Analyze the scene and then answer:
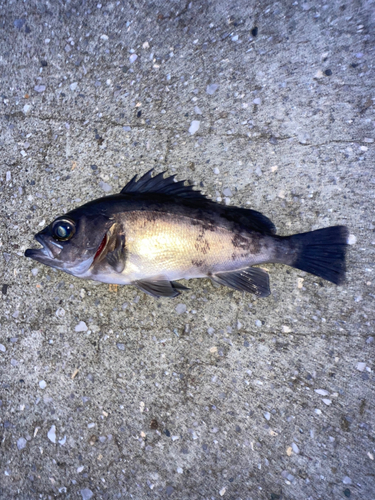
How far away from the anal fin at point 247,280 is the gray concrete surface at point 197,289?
0.28 meters

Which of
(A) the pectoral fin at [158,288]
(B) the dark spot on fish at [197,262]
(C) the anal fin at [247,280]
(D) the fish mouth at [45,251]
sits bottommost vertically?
(C) the anal fin at [247,280]

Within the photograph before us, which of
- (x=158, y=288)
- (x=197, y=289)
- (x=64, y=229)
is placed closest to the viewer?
(x=64, y=229)

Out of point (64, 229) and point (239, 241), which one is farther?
point (239, 241)

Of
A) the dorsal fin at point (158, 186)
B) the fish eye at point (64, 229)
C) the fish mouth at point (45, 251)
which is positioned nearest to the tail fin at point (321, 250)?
the dorsal fin at point (158, 186)

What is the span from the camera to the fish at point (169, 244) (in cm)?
246

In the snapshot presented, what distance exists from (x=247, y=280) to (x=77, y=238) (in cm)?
150

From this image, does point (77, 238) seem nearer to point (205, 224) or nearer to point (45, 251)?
point (45, 251)

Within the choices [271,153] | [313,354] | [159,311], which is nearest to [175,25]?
[271,153]

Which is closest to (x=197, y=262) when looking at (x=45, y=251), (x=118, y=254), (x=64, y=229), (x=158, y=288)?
(x=158, y=288)

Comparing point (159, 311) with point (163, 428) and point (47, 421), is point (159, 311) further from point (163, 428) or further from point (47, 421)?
point (47, 421)

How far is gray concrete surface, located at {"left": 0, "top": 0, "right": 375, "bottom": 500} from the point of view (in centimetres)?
279

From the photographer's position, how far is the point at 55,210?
10.2 feet

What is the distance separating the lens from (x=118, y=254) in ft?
8.05

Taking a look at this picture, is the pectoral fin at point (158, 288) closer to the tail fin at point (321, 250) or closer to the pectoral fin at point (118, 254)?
the pectoral fin at point (118, 254)
